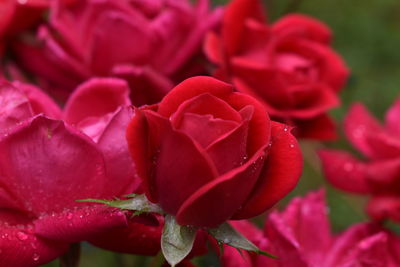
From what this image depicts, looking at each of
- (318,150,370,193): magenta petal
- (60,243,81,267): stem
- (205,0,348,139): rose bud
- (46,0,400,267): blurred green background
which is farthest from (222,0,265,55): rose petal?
(46,0,400,267): blurred green background

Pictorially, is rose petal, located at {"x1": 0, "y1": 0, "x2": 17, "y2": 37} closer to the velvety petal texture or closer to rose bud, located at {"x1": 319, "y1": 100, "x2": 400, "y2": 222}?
the velvety petal texture

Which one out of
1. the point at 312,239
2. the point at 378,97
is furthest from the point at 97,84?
the point at 378,97

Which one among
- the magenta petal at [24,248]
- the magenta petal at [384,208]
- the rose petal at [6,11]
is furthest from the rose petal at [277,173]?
the rose petal at [6,11]

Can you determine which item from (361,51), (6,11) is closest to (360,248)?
(6,11)

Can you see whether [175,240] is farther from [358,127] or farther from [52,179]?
A: [358,127]

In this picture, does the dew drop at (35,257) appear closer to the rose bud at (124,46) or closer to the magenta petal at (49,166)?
the magenta petal at (49,166)
